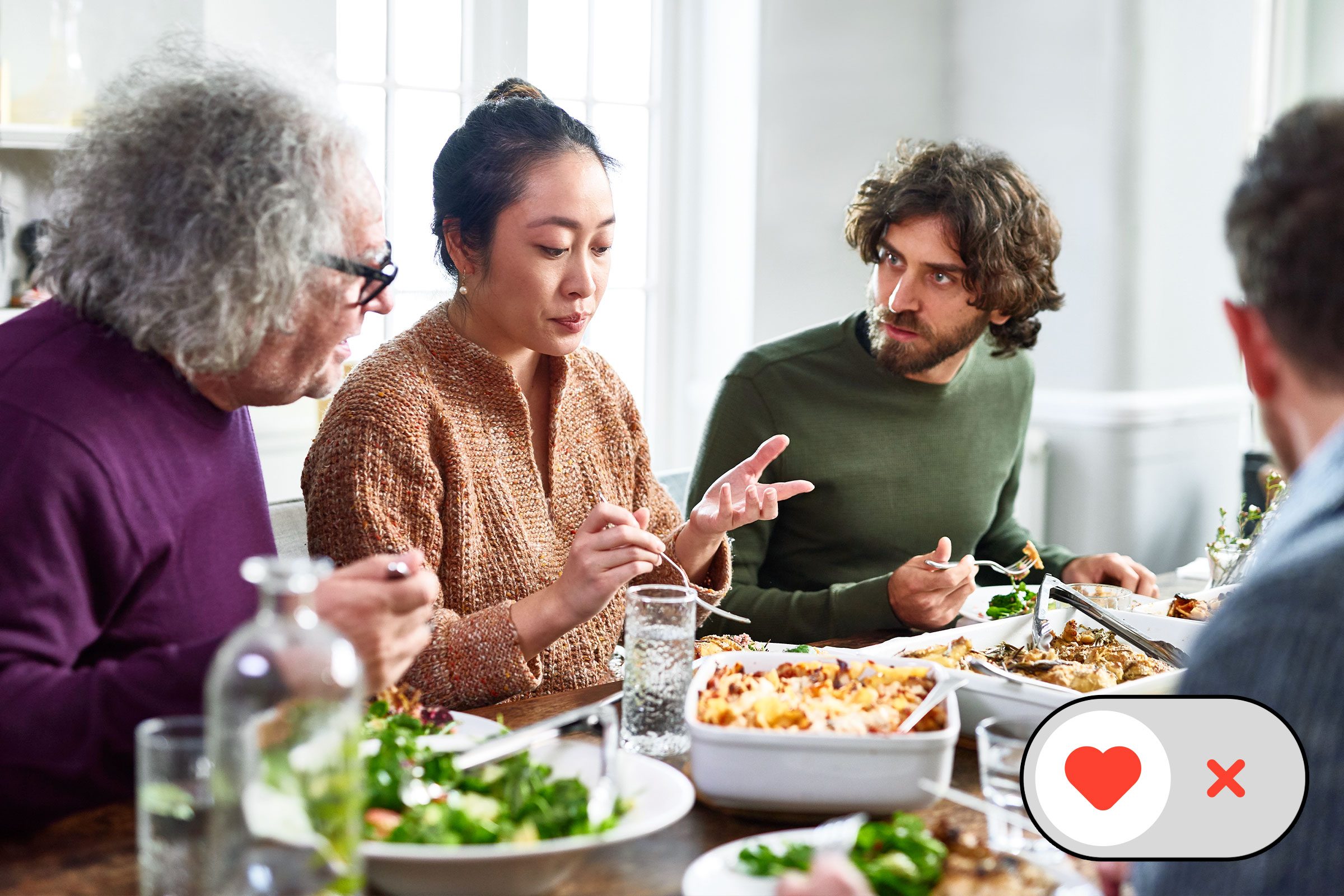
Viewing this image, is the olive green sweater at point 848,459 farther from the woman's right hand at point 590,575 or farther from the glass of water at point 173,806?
the glass of water at point 173,806

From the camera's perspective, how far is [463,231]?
1.94 m

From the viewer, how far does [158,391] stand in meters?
1.34

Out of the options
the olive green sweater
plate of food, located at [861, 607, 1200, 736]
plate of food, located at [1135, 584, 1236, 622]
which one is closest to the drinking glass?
plate of food, located at [1135, 584, 1236, 622]

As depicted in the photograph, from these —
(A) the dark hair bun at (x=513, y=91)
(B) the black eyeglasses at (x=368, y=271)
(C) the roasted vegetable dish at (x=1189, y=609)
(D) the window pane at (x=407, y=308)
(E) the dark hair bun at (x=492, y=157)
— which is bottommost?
(C) the roasted vegetable dish at (x=1189, y=609)

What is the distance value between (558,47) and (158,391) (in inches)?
105

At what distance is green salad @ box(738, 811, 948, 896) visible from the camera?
954 mm

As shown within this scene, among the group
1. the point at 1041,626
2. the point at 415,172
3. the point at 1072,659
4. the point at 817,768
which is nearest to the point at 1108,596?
the point at 1041,626

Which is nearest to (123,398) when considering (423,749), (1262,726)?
(423,749)

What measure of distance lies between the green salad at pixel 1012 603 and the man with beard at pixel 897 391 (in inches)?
13.4

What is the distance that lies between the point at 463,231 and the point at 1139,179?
9.04ft

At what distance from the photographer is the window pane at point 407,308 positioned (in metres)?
3.58

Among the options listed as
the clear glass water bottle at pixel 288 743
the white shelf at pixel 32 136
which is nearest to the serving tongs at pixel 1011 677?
the clear glass water bottle at pixel 288 743

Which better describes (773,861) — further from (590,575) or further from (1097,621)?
(1097,621)

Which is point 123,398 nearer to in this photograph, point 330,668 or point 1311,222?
point 330,668
